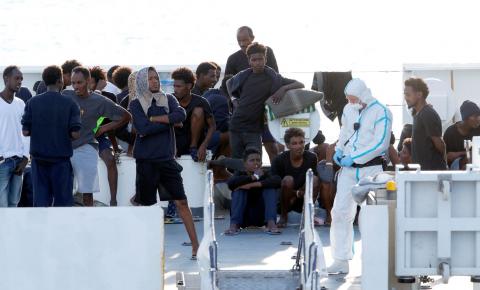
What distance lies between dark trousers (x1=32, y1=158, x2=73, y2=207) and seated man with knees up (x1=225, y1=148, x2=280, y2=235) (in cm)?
195

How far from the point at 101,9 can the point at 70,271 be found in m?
55.0

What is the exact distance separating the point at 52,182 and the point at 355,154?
2738mm

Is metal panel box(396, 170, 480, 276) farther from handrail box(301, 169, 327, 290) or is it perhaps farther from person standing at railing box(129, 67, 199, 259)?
person standing at railing box(129, 67, 199, 259)

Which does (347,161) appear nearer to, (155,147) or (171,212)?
(155,147)

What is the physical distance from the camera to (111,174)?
1491 cm

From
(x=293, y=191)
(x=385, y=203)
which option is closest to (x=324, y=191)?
(x=293, y=191)

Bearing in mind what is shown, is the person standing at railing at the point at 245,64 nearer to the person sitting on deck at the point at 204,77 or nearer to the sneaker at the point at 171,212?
the person sitting on deck at the point at 204,77

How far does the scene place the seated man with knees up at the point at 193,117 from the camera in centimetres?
1463

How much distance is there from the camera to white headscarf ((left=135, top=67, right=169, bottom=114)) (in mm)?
12734

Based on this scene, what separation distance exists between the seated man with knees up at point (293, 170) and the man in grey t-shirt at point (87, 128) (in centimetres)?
167

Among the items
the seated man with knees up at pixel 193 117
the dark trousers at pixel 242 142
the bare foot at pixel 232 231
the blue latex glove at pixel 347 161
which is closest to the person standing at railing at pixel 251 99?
the dark trousers at pixel 242 142

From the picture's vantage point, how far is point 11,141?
13445mm

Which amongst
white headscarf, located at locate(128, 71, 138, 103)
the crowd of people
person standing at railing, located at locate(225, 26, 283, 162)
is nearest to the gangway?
the crowd of people

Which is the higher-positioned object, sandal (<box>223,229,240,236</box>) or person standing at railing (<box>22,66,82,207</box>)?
person standing at railing (<box>22,66,82,207</box>)
